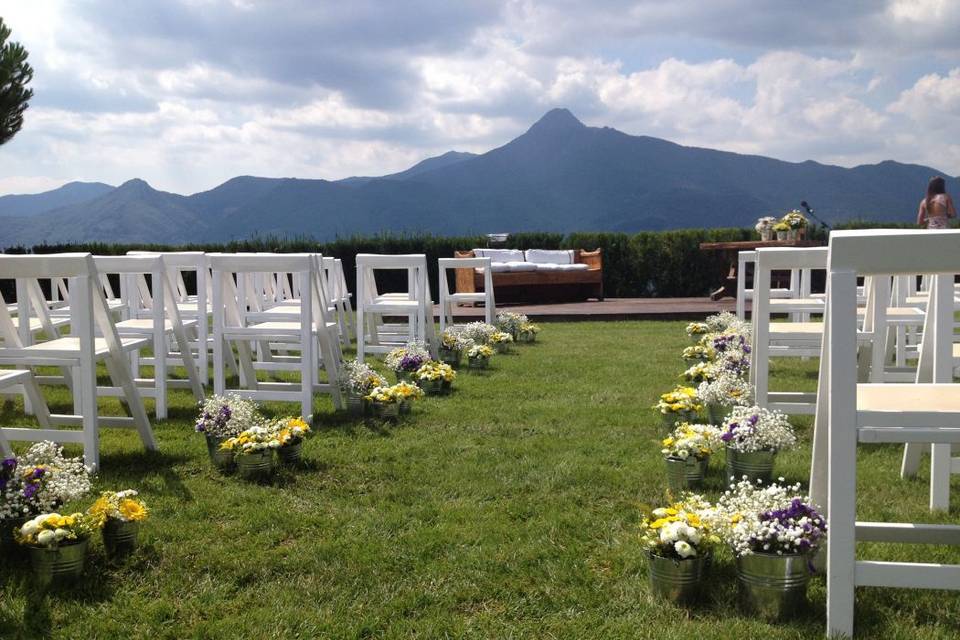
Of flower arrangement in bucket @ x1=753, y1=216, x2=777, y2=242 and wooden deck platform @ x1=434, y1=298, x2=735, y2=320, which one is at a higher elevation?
flower arrangement in bucket @ x1=753, y1=216, x2=777, y2=242

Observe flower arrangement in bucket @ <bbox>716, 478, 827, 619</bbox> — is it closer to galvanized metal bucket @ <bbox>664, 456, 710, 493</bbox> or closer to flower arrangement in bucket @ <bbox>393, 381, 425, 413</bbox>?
galvanized metal bucket @ <bbox>664, 456, 710, 493</bbox>

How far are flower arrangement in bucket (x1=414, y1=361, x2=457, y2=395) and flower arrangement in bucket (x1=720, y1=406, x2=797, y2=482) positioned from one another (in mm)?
2639

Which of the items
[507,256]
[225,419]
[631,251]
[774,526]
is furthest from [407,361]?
[631,251]

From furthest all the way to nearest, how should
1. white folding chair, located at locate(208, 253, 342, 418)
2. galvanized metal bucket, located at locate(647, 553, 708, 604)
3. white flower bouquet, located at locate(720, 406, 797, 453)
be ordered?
1. white folding chair, located at locate(208, 253, 342, 418)
2. white flower bouquet, located at locate(720, 406, 797, 453)
3. galvanized metal bucket, located at locate(647, 553, 708, 604)

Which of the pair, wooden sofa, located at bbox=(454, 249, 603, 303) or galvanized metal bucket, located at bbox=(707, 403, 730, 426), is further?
wooden sofa, located at bbox=(454, 249, 603, 303)

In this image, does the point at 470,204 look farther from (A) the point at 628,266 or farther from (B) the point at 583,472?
(B) the point at 583,472

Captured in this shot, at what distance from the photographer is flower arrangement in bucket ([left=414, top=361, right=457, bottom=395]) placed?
5.67m

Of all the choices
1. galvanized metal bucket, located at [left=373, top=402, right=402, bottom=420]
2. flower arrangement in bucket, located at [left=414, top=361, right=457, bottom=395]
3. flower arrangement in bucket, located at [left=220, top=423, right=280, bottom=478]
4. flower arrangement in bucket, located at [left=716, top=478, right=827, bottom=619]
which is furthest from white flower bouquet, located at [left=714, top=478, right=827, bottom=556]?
flower arrangement in bucket, located at [left=414, top=361, right=457, bottom=395]

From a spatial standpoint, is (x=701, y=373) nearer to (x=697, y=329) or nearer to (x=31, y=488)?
(x=697, y=329)

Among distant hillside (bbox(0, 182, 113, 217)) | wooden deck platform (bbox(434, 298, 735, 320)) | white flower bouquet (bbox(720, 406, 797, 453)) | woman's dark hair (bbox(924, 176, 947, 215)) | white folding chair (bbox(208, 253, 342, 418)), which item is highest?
distant hillside (bbox(0, 182, 113, 217))

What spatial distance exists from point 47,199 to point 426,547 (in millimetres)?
168676

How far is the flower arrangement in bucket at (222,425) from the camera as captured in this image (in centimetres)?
372

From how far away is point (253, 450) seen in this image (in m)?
3.56

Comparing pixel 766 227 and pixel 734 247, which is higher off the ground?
pixel 766 227
